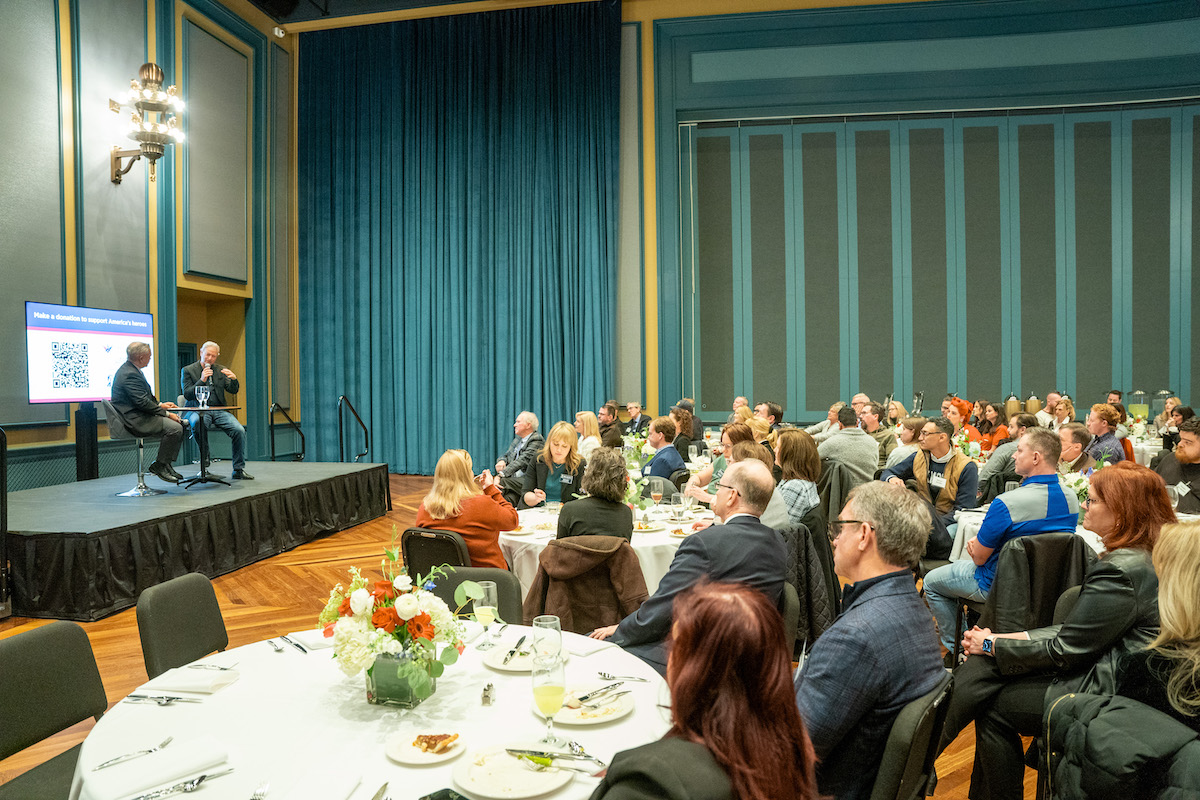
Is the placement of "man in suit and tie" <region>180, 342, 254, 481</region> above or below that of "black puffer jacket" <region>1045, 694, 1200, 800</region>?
above

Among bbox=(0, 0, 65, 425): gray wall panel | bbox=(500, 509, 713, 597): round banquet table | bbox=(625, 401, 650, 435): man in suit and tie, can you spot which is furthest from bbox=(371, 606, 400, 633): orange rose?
bbox=(0, 0, 65, 425): gray wall panel

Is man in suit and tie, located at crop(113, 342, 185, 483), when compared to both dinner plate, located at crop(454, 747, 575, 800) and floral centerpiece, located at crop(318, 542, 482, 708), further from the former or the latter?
dinner plate, located at crop(454, 747, 575, 800)

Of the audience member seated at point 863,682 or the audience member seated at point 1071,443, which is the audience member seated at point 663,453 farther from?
the audience member seated at point 863,682

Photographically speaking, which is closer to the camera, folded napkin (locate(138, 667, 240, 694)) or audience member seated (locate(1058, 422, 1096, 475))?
folded napkin (locate(138, 667, 240, 694))

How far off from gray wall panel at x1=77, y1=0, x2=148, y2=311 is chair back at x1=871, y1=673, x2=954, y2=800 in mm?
8903

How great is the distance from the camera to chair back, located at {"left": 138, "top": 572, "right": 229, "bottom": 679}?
2.36 metres

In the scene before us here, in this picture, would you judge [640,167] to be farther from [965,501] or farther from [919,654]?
[919,654]

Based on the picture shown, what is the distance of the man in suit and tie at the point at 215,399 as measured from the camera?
7.30 metres

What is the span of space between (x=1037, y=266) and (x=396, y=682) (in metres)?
11.2

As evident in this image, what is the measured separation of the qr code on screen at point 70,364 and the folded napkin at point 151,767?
6.79 metres

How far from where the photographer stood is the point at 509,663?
2.11 metres

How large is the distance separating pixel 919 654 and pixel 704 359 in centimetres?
946

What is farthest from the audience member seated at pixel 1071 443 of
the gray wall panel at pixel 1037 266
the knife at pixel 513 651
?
the gray wall panel at pixel 1037 266

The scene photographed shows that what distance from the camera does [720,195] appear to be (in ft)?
36.0
